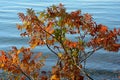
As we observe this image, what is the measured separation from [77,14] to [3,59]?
5.07 feet

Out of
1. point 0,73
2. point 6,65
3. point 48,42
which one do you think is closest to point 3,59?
point 6,65

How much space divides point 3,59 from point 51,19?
1.12 m

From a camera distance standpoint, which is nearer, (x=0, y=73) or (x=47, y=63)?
(x=0, y=73)

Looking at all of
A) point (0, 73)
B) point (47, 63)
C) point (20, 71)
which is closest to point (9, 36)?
point (47, 63)

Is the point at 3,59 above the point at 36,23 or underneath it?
underneath

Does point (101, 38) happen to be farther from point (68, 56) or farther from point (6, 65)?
point (6, 65)

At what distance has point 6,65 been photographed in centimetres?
640

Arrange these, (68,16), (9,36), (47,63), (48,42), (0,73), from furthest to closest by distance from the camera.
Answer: (9,36)
(47,63)
(0,73)
(48,42)
(68,16)

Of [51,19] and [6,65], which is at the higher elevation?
[51,19]

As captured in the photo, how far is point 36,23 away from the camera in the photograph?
6.29 meters

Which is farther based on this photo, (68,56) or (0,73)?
(0,73)

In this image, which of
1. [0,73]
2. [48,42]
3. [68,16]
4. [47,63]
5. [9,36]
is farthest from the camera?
[9,36]

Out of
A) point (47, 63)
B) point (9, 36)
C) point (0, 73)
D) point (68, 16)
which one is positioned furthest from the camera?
point (9, 36)

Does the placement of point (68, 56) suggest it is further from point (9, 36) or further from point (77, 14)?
point (9, 36)
